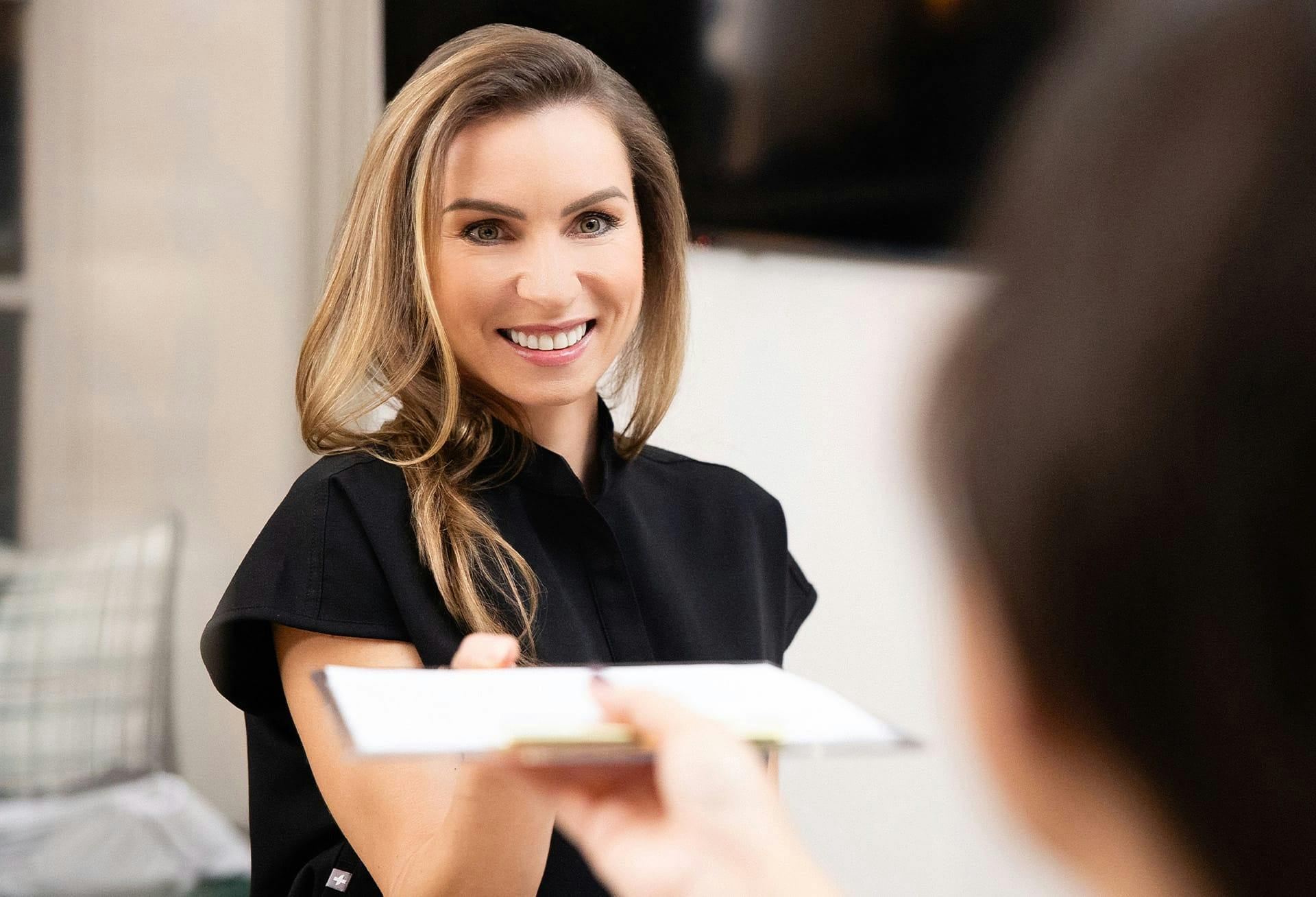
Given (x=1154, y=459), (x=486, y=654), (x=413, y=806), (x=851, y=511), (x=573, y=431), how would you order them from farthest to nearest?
(x=851, y=511) → (x=573, y=431) → (x=413, y=806) → (x=486, y=654) → (x=1154, y=459)

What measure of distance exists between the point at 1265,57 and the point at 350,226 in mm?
1027

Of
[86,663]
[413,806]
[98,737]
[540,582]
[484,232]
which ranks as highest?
[484,232]

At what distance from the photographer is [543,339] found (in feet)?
3.83

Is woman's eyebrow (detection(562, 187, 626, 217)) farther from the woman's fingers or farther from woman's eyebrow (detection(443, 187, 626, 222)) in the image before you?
the woman's fingers

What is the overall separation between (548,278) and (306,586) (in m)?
0.35

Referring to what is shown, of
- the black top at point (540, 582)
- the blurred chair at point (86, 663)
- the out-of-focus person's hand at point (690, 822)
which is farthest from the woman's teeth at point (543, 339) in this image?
the blurred chair at point (86, 663)

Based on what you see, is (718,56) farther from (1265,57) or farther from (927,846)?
(1265,57)

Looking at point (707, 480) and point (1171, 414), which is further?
point (707, 480)

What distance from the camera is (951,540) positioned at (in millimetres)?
260

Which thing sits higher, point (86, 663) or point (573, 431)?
point (573, 431)

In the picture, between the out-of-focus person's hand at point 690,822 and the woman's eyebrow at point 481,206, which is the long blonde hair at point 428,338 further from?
the out-of-focus person's hand at point 690,822

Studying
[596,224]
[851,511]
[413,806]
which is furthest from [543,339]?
[851,511]

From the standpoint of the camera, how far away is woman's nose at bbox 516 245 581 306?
1.13m

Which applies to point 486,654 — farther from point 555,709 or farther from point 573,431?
point 573,431
